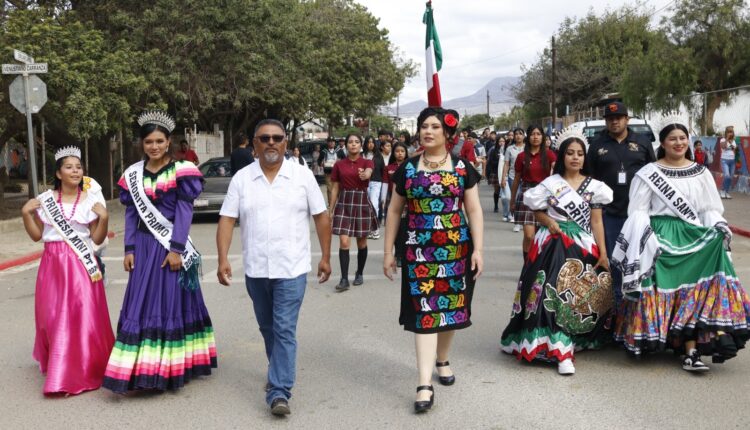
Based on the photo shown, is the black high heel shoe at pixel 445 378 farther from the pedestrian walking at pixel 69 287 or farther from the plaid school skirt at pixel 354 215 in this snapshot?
the plaid school skirt at pixel 354 215

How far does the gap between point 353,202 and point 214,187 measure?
8.45 m

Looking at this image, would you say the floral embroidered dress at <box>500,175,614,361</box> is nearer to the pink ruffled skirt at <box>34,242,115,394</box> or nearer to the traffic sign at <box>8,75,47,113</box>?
the pink ruffled skirt at <box>34,242,115,394</box>

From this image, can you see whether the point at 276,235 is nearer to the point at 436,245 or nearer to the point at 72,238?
the point at 436,245

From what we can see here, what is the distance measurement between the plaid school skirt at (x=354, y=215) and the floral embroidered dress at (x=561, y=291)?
3292mm

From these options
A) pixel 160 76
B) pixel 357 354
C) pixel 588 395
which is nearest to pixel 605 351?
pixel 588 395

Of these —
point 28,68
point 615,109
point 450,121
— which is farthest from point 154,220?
point 28,68

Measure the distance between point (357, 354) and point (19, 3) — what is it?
47.5 feet

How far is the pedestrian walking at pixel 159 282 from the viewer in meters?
4.84

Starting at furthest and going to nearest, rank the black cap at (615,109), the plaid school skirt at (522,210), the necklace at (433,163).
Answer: the plaid school skirt at (522,210)
the black cap at (615,109)
the necklace at (433,163)

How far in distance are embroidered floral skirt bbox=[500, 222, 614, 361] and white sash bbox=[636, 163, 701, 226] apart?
57 centimetres

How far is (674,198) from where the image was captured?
17.6 feet

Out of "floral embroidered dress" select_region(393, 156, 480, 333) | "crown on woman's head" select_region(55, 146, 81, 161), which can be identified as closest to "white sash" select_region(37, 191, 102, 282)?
"crown on woman's head" select_region(55, 146, 81, 161)

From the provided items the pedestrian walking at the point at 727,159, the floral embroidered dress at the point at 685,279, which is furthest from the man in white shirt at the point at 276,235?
the pedestrian walking at the point at 727,159

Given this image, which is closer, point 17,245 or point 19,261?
point 19,261
